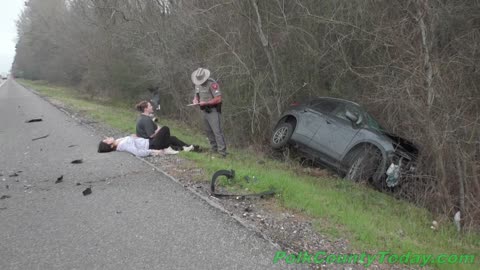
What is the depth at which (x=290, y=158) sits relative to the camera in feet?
33.2

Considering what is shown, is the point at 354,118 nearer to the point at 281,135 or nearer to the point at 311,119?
the point at 311,119

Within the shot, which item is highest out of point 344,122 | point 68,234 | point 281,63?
point 281,63

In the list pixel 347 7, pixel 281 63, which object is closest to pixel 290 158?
pixel 281 63

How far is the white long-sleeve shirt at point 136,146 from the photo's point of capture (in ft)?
27.1

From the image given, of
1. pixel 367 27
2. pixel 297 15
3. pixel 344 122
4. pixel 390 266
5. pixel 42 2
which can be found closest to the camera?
pixel 390 266

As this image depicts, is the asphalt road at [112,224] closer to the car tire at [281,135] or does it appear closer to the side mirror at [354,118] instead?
the car tire at [281,135]

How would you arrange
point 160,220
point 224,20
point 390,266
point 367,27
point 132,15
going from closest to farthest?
1. point 390,266
2. point 160,220
3. point 367,27
4. point 224,20
5. point 132,15

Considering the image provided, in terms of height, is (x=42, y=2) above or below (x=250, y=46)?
above

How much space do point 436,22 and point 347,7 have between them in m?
3.04

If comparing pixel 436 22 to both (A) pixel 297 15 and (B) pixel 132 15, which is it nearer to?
(A) pixel 297 15

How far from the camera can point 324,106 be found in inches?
374

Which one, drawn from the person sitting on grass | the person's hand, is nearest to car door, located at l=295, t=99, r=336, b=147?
the person sitting on grass

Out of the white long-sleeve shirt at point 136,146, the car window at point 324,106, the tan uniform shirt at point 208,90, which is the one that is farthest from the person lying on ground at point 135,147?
the car window at point 324,106

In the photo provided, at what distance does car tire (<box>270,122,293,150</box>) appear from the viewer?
9.91 metres
